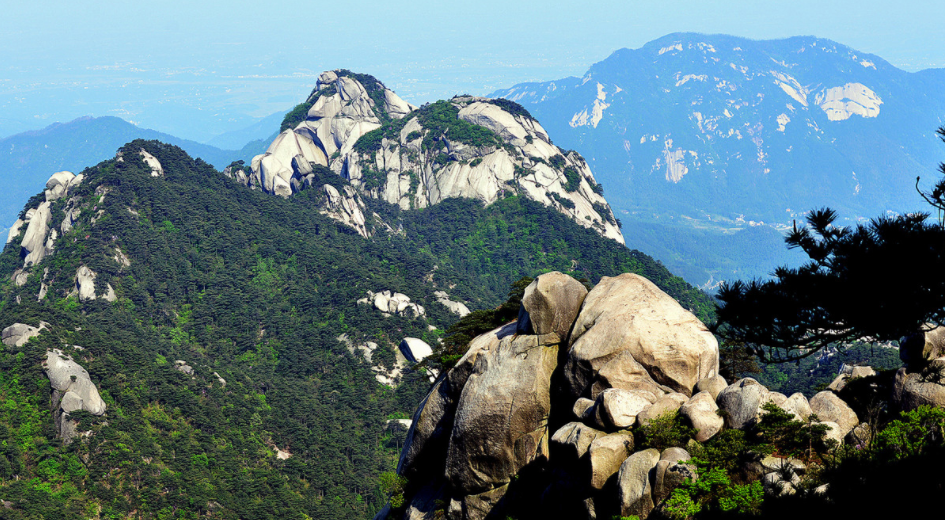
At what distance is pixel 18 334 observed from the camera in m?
77.9

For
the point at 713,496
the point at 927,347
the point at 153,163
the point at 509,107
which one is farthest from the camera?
the point at 509,107

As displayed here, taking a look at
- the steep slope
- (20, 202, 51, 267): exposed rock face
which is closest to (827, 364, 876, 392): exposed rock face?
(20, 202, 51, 267): exposed rock face

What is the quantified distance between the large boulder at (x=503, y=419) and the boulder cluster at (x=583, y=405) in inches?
1.6

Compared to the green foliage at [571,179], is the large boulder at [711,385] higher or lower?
higher

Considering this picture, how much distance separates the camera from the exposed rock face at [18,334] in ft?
253

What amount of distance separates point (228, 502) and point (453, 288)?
6687 cm

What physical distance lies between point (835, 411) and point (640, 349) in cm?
614

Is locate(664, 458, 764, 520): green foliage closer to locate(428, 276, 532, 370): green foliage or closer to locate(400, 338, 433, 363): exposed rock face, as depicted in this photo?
locate(428, 276, 532, 370): green foliage

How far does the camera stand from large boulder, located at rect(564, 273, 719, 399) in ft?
75.1

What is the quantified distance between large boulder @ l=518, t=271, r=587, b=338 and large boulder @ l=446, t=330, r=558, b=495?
0.67m

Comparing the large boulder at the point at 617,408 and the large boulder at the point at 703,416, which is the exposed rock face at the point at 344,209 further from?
the large boulder at the point at 703,416

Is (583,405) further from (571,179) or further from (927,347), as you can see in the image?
(571,179)

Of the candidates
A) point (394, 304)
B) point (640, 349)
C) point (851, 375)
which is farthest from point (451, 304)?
point (851, 375)

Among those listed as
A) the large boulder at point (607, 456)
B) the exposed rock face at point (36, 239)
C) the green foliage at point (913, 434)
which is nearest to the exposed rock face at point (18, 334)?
the exposed rock face at point (36, 239)
